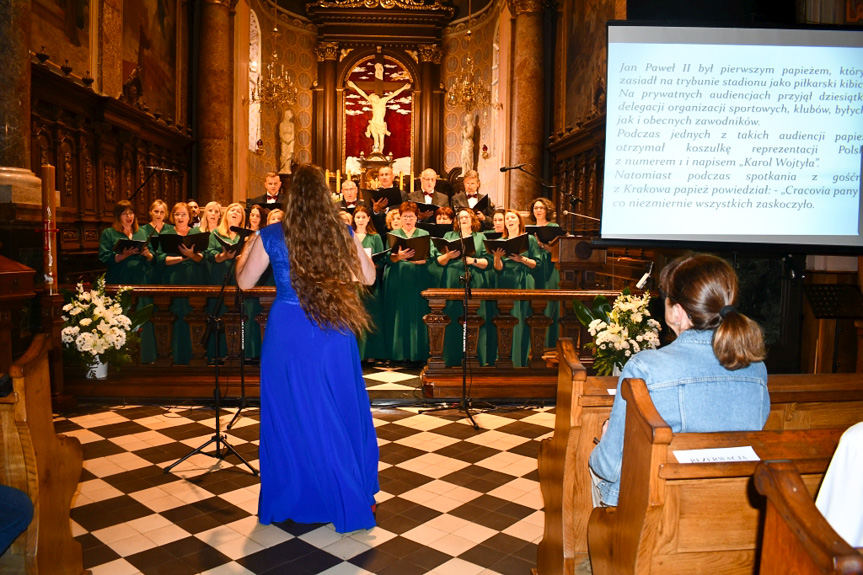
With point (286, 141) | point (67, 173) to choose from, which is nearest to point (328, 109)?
point (286, 141)

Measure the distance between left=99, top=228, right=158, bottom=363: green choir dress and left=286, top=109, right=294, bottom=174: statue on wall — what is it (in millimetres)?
10281

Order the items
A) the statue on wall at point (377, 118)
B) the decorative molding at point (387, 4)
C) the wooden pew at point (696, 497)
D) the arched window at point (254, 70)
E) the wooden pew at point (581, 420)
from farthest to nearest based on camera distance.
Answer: the statue on wall at point (377, 118) → the decorative molding at point (387, 4) → the arched window at point (254, 70) → the wooden pew at point (581, 420) → the wooden pew at point (696, 497)

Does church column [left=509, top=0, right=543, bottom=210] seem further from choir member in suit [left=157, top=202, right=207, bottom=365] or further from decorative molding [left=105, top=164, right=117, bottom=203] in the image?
choir member in suit [left=157, top=202, right=207, bottom=365]

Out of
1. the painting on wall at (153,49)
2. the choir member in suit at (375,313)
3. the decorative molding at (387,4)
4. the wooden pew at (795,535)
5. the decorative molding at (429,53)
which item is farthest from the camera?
the decorative molding at (429,53)

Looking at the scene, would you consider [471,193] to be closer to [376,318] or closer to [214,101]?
[376,318]

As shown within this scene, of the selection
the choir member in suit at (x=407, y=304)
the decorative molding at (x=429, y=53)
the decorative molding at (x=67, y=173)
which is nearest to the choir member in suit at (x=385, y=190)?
the choir member in suit at (x=407, y=304)

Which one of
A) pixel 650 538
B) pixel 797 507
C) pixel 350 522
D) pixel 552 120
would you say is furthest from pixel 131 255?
pixel 552 120

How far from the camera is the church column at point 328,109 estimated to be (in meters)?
17.5

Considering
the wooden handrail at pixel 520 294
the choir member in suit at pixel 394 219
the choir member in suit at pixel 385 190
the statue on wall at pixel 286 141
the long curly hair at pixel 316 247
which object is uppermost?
the statue on wall at pixel 286 141

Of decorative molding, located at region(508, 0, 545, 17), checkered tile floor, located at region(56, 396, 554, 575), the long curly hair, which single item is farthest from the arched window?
the long curly hair

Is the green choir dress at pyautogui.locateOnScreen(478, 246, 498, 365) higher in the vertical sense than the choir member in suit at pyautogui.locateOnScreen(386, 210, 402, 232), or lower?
lower

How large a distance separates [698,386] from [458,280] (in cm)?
506

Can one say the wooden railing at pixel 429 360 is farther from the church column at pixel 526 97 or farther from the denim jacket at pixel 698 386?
the church column at pixel 526 97

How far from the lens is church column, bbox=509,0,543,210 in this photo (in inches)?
540
